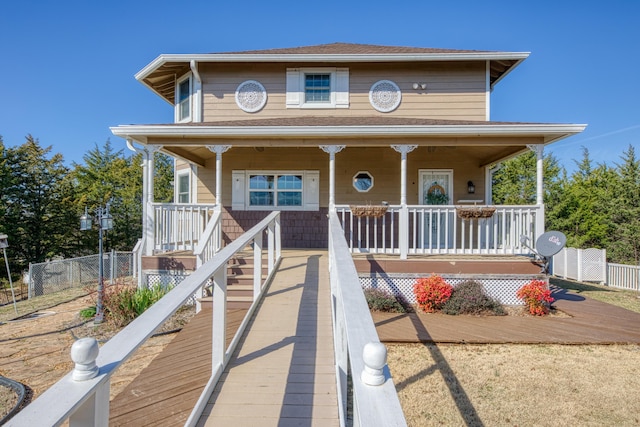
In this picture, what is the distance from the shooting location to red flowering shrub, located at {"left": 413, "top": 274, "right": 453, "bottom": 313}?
650 centimetres

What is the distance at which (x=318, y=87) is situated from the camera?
32.7ft

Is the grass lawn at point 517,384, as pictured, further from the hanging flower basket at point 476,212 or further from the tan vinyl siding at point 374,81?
the tan vinyl siding at point 374,81

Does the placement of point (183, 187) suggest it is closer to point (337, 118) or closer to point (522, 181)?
point (337, 118)

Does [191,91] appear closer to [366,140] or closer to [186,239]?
[186,239]

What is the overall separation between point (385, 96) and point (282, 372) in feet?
28.5

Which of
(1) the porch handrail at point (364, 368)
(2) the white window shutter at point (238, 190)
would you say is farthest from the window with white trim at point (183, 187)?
(1) the porch handrail at point (364, 368)

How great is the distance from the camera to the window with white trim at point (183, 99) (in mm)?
10312

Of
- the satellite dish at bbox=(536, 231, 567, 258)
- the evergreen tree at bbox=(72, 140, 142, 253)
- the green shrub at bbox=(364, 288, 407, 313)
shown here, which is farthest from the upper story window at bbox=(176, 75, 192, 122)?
the evergreen tree at bbox=(72, 140, 142, 253)

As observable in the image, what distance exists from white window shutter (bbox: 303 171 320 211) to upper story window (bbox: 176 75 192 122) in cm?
404

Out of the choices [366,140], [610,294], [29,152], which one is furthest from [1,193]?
[610,294]

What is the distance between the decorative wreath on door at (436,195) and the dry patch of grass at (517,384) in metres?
4.91

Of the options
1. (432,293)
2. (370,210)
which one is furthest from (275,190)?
(432,293)

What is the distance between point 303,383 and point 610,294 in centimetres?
1105

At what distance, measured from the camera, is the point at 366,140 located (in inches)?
299
